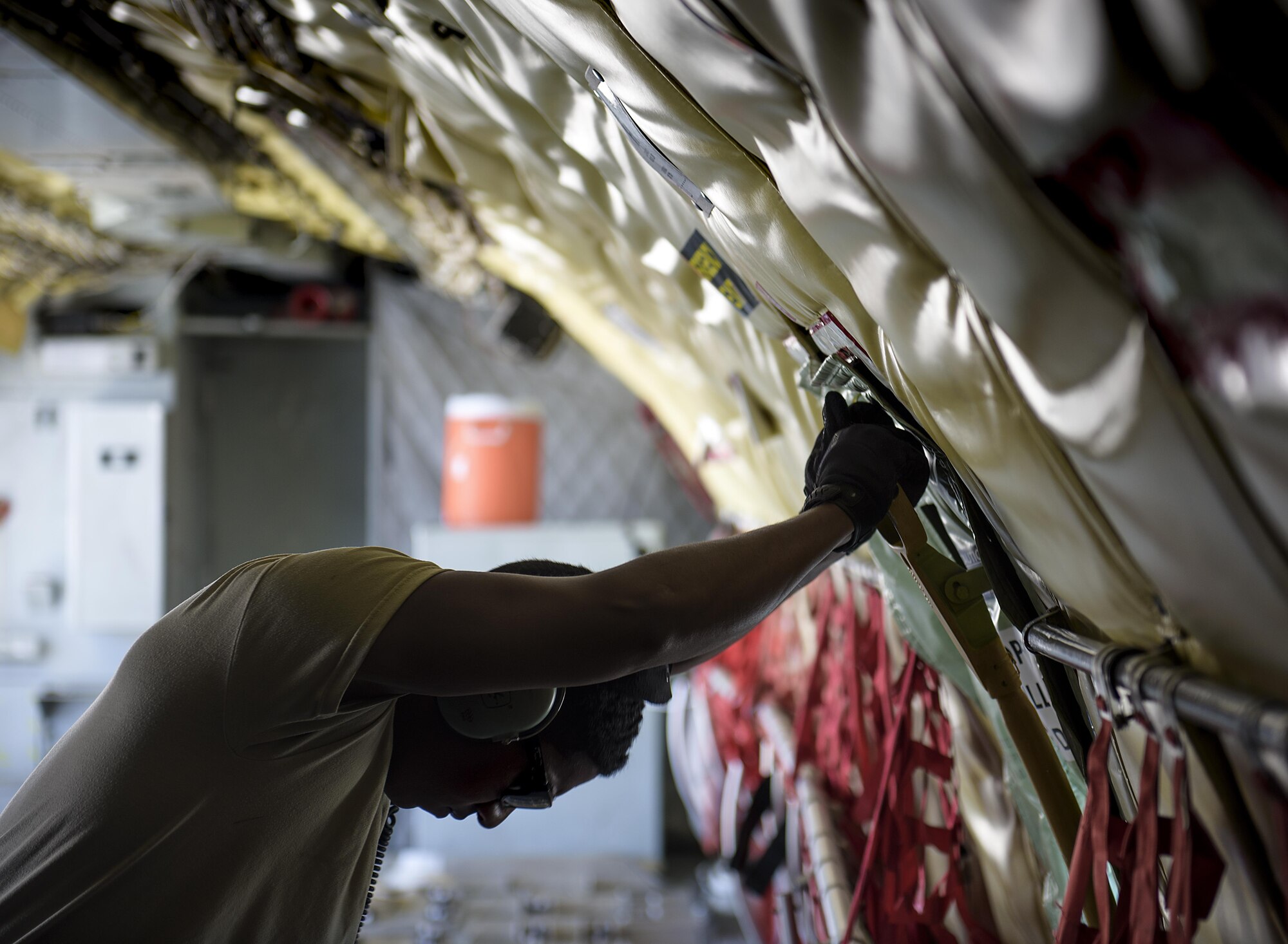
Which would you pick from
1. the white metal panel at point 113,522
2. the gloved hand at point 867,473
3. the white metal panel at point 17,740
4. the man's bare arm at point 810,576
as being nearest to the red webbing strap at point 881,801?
the man's bare arm at point 810,576

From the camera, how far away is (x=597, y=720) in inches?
53.2

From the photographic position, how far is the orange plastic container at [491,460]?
4164 mm

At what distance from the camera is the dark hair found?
1347 mm

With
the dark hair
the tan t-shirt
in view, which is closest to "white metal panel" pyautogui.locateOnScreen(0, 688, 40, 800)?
the tan t-shirt

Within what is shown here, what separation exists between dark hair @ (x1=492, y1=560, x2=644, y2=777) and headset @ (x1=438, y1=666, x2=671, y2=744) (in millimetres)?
77

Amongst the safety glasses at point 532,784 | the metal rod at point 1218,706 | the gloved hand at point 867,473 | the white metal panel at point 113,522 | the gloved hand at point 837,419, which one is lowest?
the safety glasses at point 532,784

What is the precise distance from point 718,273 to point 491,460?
2.88m

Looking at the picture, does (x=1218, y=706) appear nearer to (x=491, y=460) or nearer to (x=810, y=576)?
(x=810, y=576)

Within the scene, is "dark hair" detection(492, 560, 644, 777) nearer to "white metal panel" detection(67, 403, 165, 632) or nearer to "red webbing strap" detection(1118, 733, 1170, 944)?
"red webbing strap" detection(1118, 733, 1170, 944)

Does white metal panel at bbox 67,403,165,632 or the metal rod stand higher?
white metal panel at bbox 67,403,165,632

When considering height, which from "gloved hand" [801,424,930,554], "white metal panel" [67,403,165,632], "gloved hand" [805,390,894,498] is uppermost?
"white metal panel" [67,403,165,632]

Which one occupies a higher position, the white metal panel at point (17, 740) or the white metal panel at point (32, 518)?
the white metal panel at point (32, 518)

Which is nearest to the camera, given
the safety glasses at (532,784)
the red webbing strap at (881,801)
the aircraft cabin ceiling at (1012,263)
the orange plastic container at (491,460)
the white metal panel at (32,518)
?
the aircraft cabin ceiling at (1012,263)

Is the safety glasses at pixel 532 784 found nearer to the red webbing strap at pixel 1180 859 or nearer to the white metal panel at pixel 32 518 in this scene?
the red webbing strap at pixel 1180 859
